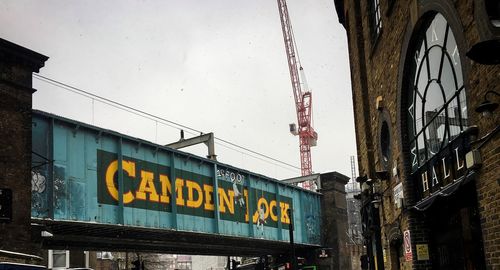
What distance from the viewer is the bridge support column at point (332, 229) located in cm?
3653

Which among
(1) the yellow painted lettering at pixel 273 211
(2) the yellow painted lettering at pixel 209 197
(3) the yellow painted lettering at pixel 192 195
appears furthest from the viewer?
(1) the yellow painted lettering at pixel 273 211

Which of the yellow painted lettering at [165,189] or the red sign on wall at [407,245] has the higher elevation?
the yellow painted lettering at [165,189]

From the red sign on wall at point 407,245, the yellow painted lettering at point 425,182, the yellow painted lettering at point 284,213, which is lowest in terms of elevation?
the red sign on wall at point 407,245

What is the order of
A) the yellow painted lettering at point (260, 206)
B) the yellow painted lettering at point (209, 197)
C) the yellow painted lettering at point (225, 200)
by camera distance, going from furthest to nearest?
the yellow painted lettering at point (260, 206)
the yellow painted lettering at point (225, 200)
the yellow painted lettering at point (209, 197)

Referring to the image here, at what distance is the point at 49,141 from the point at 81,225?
309 centimetres

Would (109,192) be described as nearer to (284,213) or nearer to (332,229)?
(284,213)

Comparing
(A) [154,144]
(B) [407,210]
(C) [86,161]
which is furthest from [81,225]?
(B) [407,210]

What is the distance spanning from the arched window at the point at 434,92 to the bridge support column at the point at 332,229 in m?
23.9

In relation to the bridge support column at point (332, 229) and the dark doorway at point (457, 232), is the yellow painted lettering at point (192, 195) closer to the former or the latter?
the dark doorway at point (457, 232)

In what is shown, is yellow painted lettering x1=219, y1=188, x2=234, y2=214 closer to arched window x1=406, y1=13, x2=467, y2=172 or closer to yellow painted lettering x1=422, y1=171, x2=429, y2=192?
arched window x1=406, y1=13, x2=467, y2=172

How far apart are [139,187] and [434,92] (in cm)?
1329

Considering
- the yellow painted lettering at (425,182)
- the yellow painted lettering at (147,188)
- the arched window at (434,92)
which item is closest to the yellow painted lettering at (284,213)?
the yellow painted lettering at (147,188)

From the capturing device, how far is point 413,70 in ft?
41.4

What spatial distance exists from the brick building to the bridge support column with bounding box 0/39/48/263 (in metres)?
10.0
